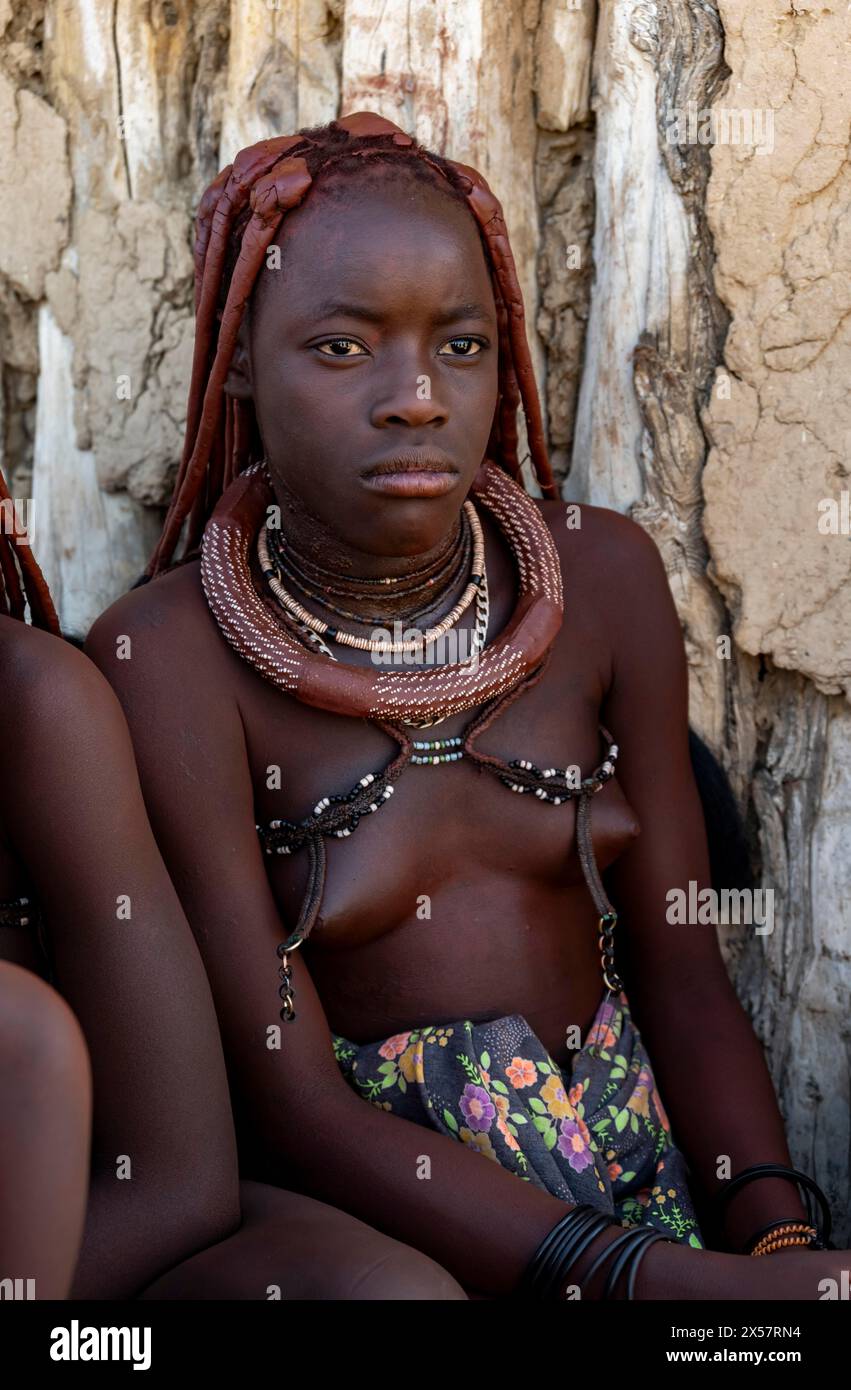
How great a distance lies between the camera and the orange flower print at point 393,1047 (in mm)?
2461

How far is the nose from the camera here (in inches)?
90.7

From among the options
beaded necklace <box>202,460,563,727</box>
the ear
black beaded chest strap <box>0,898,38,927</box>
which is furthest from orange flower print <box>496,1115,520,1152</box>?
the ear

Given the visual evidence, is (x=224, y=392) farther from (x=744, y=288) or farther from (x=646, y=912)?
(x=646, y=912)

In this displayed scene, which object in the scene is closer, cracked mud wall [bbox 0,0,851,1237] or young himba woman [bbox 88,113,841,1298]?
young himba woman [bbox 88,113,841,1298]

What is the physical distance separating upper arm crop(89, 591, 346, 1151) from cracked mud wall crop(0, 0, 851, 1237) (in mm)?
945

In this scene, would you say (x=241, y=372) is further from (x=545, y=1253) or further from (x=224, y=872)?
(x=545, y=1253)

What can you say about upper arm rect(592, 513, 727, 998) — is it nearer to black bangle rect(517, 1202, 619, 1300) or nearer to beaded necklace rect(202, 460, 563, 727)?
beaded necklace rect(202, 460, 563, 727)

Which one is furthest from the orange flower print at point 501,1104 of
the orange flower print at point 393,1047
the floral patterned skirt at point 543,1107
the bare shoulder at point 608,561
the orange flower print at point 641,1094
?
the bare shoulder at point 608,561

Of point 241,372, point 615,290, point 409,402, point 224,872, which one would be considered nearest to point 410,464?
point 409,402

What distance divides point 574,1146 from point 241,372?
1364 millimetres

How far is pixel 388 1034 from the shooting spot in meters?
2.53

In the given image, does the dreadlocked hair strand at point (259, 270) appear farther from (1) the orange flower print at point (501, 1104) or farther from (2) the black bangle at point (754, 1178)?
(2) the black bangle at point (754, 1178)
